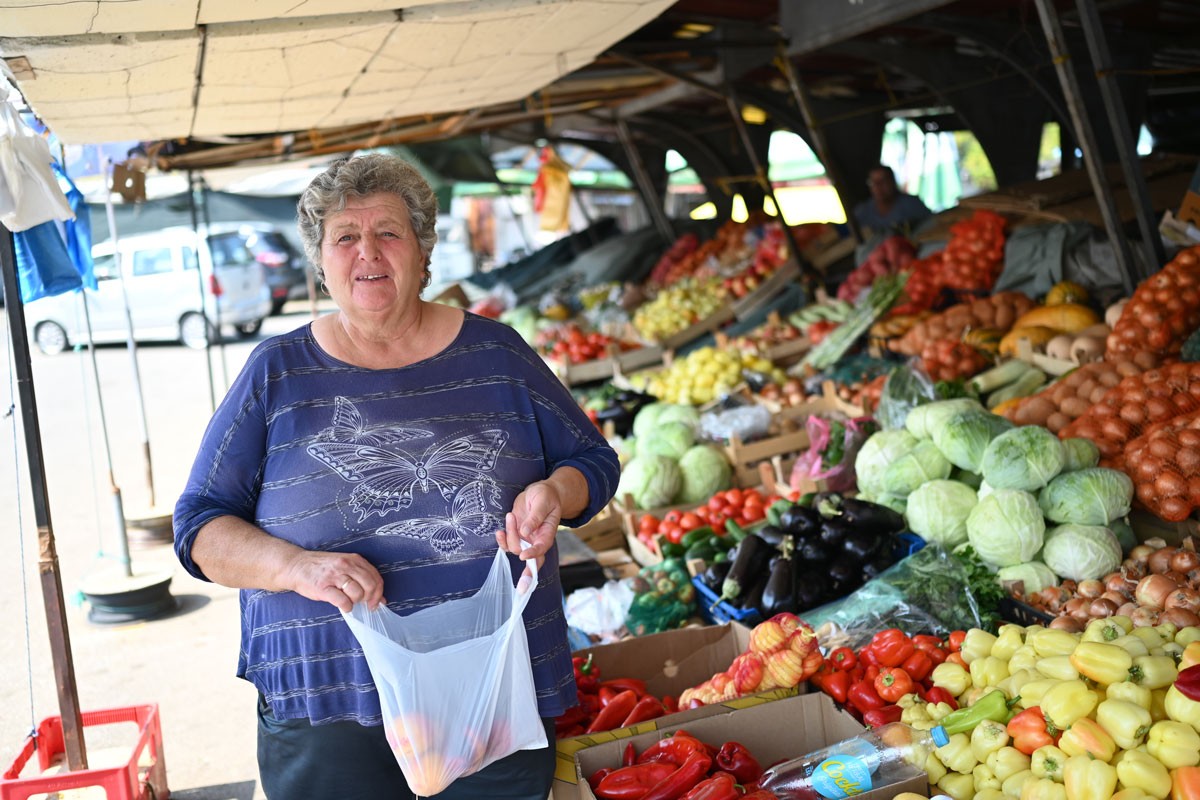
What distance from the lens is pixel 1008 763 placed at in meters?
2.38

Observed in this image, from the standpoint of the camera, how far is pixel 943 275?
7172 mm

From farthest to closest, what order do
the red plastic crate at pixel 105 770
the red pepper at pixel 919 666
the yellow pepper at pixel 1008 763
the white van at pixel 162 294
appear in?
the white van at pixel 162 294 → the red plastic crate at pixel 105 770 → the red pepper at pixel 919 666 → the yellow pepper at pixel 1008 763

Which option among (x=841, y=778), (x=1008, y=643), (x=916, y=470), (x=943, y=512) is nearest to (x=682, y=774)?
(x=841, y=778)

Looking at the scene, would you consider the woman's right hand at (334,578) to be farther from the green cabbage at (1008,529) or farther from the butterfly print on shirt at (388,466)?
the green cabbage at (1008,529)

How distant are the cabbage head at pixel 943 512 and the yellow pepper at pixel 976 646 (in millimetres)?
988

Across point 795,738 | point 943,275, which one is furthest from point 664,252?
point 795,738

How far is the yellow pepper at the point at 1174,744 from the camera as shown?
2.12 meters

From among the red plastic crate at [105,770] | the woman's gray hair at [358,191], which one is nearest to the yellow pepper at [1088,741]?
the woman's gray hair at [358,191]

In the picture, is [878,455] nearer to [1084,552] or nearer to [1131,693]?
[1084,552]

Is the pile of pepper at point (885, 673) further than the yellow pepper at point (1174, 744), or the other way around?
the pile of pepper at point (885, 673)

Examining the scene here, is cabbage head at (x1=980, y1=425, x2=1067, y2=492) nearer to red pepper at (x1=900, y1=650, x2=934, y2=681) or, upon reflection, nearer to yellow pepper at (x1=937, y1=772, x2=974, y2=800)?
red pepper at (x1=900, y1=650, x2=934, y2=681)

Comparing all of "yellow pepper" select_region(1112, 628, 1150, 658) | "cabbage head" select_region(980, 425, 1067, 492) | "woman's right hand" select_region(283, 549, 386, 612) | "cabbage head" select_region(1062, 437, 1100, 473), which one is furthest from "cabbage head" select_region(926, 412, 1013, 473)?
"woman's right hand" select_region(283, 549, 386, 612)

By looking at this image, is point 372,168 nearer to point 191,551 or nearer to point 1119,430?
point 191,551

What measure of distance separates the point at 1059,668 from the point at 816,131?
6512 mm
